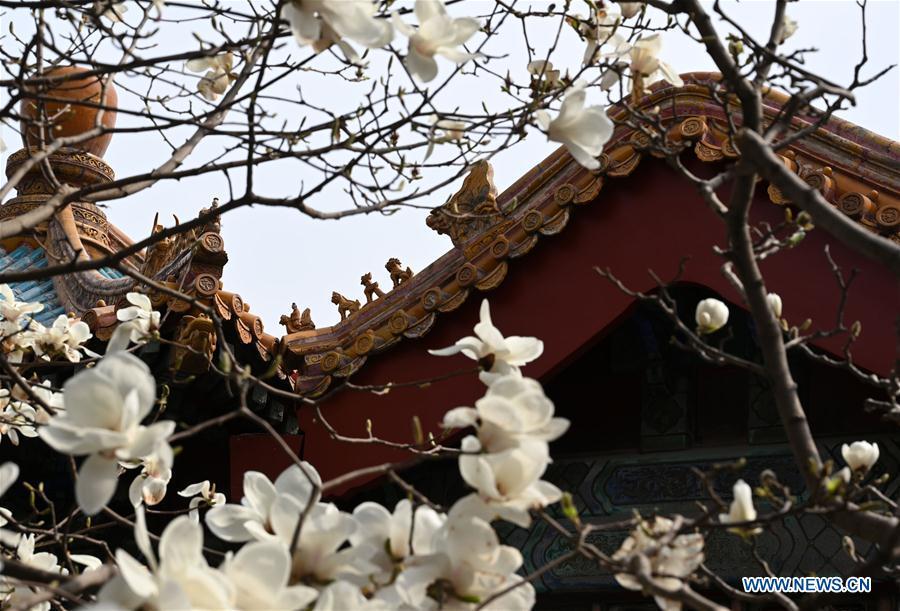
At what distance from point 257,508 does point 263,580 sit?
37cm

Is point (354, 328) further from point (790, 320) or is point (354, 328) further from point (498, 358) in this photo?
point (498, 358)

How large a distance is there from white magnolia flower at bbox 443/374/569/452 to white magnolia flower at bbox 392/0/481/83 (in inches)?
21.9

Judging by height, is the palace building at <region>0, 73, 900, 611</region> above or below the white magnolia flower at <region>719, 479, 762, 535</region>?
above

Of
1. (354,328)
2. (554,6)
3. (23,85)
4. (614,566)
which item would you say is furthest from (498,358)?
(354,328)

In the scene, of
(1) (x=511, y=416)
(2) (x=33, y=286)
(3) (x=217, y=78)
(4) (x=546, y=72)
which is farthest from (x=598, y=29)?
(2) (x=33, y=286)

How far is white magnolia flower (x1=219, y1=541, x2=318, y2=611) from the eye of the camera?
1598 millimetres

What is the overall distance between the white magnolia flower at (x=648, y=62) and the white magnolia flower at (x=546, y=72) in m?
0.31

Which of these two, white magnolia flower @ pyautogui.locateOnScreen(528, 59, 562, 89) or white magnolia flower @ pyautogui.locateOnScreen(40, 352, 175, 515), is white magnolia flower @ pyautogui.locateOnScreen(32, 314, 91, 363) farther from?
white magnolia flower @ pyautogui.locateOnScreen(40, 352, 175, 515)

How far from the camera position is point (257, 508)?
1.96 meters

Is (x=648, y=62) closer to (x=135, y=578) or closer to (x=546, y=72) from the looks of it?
(x=546, y=72)

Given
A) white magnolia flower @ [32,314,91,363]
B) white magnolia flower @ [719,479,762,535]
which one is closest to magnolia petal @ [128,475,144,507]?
white magnolia flower @ [32,314,91,363]

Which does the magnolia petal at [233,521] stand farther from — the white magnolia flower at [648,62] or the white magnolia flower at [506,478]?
the white magnolia flower at [648,62]

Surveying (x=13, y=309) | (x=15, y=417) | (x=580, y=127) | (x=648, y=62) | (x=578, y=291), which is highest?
(x=13, y=309)

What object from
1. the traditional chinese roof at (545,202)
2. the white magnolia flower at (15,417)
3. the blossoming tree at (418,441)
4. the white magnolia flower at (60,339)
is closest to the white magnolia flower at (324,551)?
the blossoming tree at (418,441)
